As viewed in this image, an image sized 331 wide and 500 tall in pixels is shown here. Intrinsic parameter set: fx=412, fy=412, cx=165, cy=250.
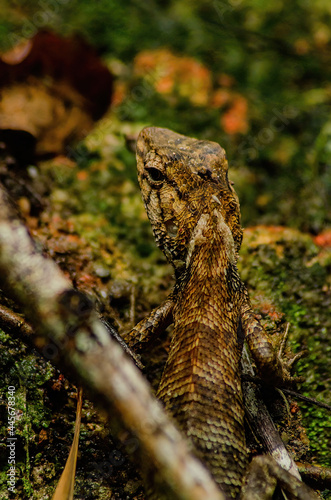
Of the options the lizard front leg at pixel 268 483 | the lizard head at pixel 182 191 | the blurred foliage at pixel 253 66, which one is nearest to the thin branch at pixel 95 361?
the lizard front leg at pixel 268 483

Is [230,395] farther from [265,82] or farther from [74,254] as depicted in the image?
[265,82]

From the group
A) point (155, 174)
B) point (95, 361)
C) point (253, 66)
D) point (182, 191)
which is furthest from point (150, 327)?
point (253, 66)

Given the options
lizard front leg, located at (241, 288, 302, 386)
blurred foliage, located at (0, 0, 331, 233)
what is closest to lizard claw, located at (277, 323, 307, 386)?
lizard front leg, located at (241, 288, 302, 386)

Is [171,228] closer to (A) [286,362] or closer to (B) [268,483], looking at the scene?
(A) [286,362]

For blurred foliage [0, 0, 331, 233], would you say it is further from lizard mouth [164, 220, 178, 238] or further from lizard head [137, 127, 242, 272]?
lizard mouth [164, 220, 178, 238]

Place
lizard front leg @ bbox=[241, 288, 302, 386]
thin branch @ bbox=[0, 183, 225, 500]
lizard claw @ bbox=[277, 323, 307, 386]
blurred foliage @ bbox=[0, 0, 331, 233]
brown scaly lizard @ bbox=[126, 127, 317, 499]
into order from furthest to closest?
blurred foliage @ bbox=[0, 0, 331, 233] < lizard claw @ bbox=[277, 323, 307, 386] < lizard front leg @ bbox=[241, 288, 302, 386] < brown scaly lizard @ bbox=[126, 127, 317, 499] < thin branch @ bbox=[0, 183, 225, 500]

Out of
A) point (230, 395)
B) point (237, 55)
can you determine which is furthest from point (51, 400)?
point (237, 55)

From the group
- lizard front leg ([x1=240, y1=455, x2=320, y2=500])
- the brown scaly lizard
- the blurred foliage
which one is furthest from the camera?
the blurred foliage
